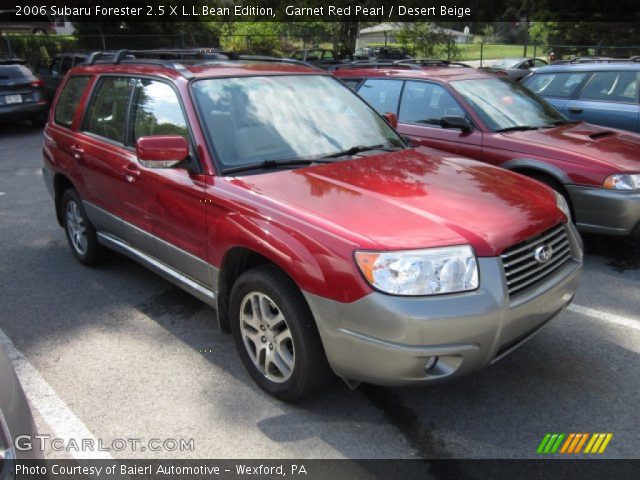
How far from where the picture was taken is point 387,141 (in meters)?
4.03

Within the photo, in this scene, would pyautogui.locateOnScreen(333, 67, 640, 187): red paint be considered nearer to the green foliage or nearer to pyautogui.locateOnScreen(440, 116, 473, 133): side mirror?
pyautogui.locateOnScreen(440, 116, 473, 133): side mirror

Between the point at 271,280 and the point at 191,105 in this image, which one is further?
the point at 191,105

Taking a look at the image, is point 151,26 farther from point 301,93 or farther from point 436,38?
point 301,93

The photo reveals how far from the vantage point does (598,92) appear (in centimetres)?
739

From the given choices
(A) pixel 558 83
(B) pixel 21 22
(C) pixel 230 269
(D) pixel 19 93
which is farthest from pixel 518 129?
(B) pixel 21 22

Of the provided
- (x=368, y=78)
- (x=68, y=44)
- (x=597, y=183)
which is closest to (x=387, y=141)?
(x=597, y=183)

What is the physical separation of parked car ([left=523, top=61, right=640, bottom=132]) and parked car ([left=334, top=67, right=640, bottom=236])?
1418 mm

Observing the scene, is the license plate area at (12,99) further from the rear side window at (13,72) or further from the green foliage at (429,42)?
the green foliage at (429,42)

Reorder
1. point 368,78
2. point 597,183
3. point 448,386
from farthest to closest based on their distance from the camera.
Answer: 1. point 368,78
2. point 597,183
3. point 448,386

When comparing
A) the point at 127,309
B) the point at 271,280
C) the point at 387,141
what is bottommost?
the point at 127,309

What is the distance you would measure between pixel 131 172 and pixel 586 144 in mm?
3939

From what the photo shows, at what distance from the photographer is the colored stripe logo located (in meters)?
2.73

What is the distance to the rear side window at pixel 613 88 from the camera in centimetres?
715

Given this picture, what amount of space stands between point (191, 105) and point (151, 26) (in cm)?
2597
